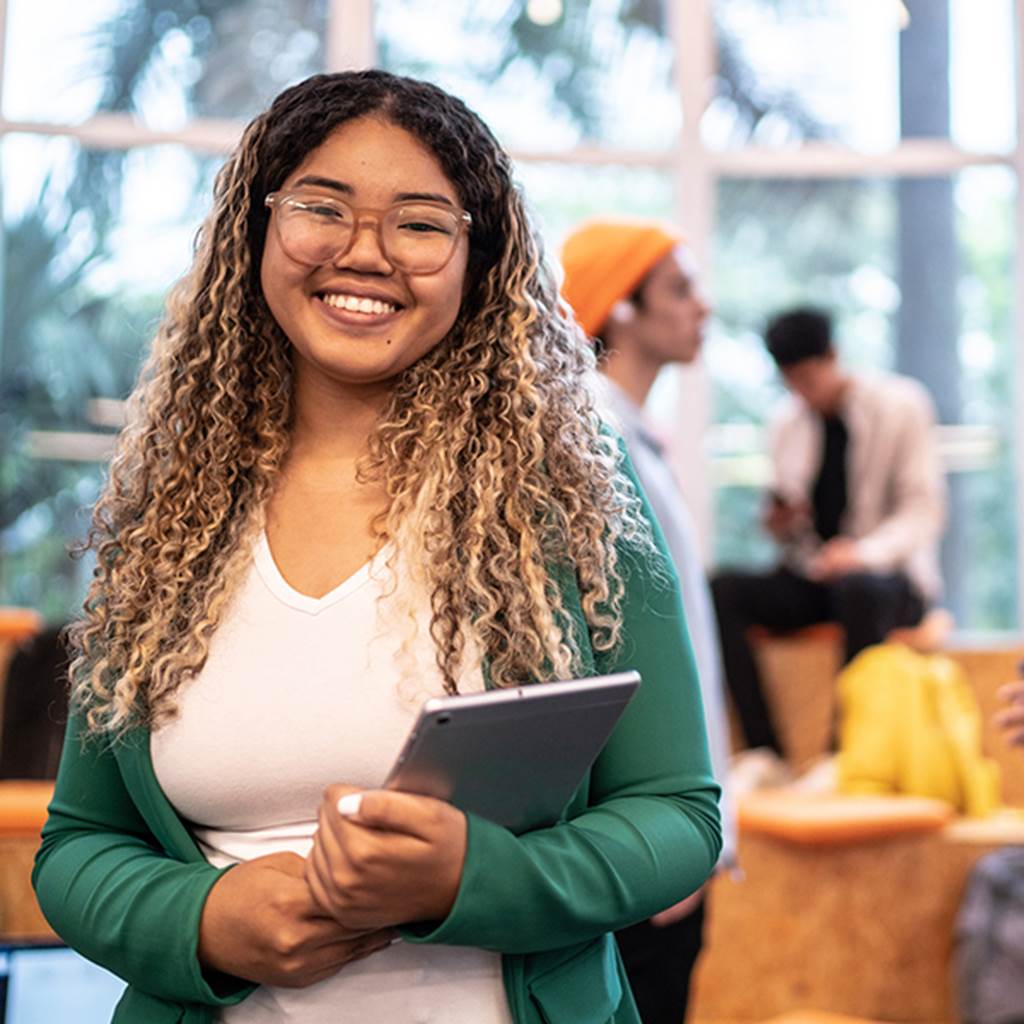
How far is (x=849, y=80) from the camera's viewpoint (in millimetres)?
6293

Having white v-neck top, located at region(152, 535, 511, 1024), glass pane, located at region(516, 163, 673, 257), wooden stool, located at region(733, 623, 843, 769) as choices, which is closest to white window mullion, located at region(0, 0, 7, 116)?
glass pane, located at region(516, 163, 673, 257)

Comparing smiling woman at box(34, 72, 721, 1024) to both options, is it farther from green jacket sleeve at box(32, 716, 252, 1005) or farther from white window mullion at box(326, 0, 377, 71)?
white window mullion at box(326, 0, 377, 71)

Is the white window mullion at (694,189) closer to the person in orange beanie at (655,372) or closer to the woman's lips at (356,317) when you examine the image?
the person in orange beanie at (655,372)

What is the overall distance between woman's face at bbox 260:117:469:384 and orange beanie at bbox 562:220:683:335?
1.18 m

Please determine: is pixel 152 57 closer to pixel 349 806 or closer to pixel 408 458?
pixel 408 458

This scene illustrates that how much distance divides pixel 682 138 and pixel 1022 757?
2.84 meters

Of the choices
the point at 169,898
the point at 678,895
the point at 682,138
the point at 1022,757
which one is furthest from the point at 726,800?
the point at 682,138

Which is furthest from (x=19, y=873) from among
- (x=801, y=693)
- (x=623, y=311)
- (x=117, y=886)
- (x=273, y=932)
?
(x=273, y=932)

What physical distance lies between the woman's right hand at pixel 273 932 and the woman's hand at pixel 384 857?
33 millimetres

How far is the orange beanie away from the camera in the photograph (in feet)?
7.95

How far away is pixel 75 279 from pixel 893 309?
324 cm

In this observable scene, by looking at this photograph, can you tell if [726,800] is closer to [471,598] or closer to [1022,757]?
[471,598]

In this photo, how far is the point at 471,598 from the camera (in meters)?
1.18

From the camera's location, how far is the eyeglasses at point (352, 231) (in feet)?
3.96
